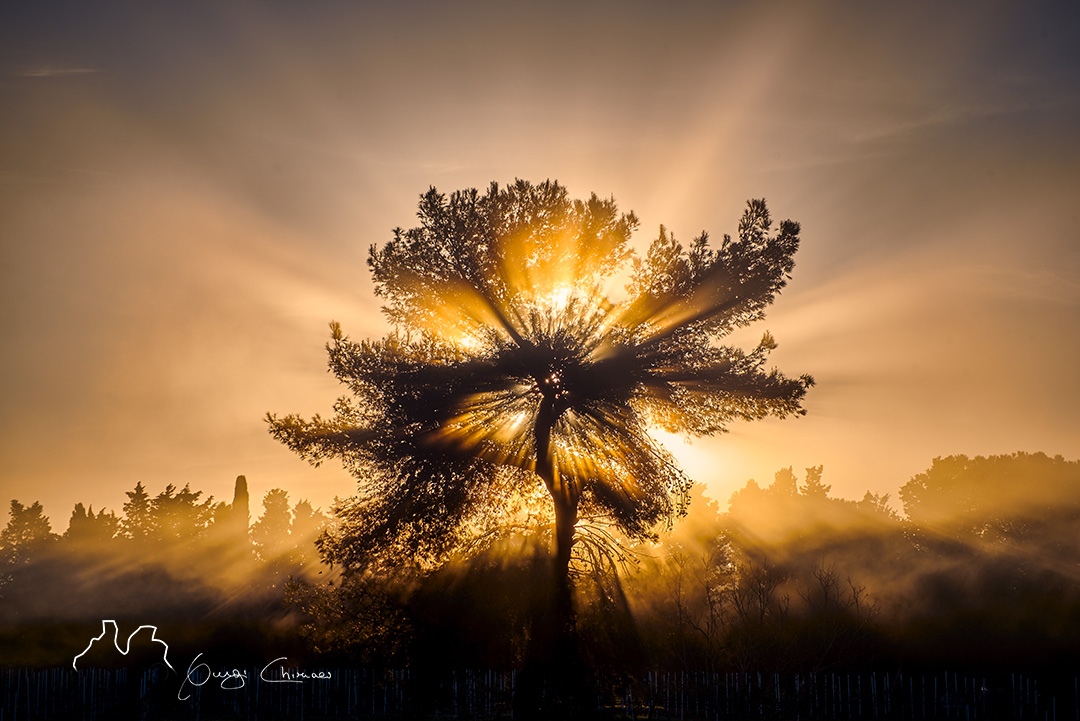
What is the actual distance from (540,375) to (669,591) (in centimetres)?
937

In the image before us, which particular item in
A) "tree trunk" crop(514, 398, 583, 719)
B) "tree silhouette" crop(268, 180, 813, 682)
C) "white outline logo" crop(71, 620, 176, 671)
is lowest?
"white outline logo" crop(71, 620, 176, 671)

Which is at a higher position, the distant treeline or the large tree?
the large tree

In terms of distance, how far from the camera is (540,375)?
19906mm

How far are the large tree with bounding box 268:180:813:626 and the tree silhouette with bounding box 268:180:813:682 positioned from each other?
0.04 metres

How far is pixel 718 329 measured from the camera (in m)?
21.2

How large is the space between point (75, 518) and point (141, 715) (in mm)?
61013

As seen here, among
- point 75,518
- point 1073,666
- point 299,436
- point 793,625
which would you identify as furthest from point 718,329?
point 75,518

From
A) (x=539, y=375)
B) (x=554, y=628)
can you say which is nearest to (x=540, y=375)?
(x=539, y=375)

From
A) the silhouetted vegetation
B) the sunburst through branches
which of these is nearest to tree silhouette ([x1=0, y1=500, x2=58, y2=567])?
the silhouetted vegetation

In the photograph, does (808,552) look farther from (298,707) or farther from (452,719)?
(298,707)

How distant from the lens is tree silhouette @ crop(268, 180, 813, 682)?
1998 centimetres

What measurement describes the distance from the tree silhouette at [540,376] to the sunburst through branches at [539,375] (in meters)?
0.04

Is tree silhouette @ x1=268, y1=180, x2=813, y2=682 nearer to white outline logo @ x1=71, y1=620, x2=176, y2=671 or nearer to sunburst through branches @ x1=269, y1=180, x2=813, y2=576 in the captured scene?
sunburst through branches @ x1=269, y1=180, x2=813, y2=576

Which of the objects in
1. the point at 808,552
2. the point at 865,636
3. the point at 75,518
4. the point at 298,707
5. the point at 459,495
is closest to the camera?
the point at 459,495
